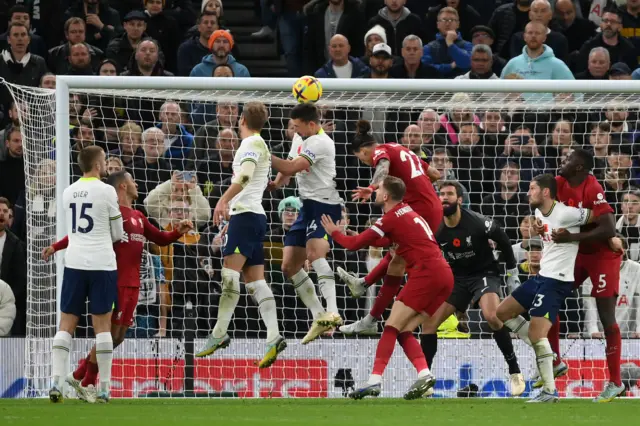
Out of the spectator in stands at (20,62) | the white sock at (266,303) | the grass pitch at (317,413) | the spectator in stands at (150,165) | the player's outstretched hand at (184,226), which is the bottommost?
the grass pitch at (317,413)

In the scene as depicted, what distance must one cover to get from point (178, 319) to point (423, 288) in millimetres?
3742

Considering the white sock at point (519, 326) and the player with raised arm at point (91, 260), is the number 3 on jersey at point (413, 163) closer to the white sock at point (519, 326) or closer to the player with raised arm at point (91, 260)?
the white sock at point (519, 326)

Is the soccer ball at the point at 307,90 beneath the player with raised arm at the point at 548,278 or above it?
above

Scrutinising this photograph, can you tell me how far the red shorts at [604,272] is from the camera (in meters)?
12.9

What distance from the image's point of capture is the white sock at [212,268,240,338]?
12.7 m

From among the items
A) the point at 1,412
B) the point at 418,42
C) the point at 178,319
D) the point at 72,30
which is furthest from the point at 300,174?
the point at 72,30

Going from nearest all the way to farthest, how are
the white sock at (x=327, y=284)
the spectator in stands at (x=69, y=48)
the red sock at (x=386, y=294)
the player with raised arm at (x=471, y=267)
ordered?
the white sock at (x=327, y=284) < the red sock at (x=386, y=294) < the player with raised arm at (x=471, y=267) < the spectator in stands at (x=69, y=48)

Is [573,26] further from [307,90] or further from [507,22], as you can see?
[307,90]

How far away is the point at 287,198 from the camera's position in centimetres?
1505

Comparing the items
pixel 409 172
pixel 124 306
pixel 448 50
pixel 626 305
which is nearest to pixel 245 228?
pixel 124 306

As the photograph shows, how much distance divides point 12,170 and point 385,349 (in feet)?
21.5

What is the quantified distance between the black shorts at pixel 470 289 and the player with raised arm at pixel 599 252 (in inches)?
46.1

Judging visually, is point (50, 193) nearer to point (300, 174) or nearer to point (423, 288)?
point (300, 174)

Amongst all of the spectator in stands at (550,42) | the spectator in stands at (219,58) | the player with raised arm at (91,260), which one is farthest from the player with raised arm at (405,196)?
the spectator in stands at (550,42)
